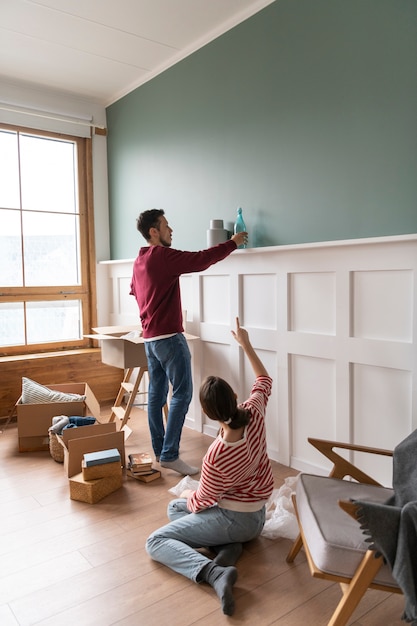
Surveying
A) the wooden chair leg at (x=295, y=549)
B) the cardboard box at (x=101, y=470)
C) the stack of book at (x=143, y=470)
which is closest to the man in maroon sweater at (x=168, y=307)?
the stack of book at (x=143, y=470)

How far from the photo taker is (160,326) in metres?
3.03

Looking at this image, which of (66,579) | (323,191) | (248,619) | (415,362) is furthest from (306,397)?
(66,579)

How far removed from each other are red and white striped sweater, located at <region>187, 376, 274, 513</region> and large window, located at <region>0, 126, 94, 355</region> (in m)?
2.91

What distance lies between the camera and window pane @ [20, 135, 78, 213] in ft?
14.6

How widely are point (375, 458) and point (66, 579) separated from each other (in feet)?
5.02

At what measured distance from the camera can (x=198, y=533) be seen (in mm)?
1993

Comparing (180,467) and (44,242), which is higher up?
(44,242)

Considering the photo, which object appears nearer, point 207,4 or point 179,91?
point 207,4

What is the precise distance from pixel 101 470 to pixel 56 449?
63 centimetres

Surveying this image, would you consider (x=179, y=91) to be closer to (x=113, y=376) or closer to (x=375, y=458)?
(x=113, y=376)

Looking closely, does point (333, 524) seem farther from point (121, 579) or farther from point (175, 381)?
point (175, 381)

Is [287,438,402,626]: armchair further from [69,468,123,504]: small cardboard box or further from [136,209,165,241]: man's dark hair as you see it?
[136,209,165,241]: man's dark hair

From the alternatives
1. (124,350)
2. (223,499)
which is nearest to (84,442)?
(124,350)

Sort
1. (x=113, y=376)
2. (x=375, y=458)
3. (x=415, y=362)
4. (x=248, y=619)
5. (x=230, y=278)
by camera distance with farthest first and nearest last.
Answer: (x=113, y=376) < (x=230, y=278) < (x=375, y=458) < (x=415, y=362) < (x=248, y=619)
